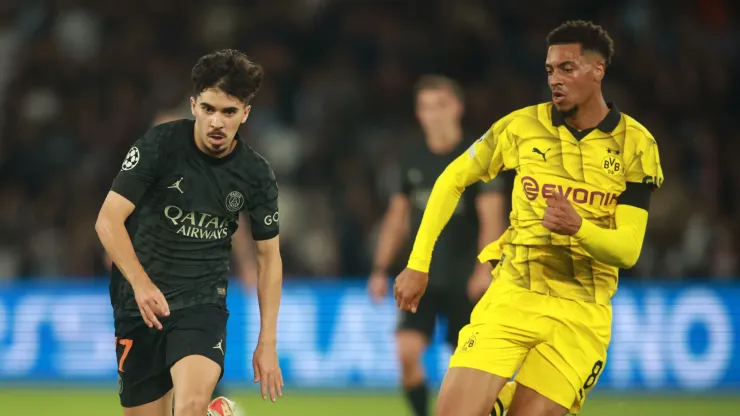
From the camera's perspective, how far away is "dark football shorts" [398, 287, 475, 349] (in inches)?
321

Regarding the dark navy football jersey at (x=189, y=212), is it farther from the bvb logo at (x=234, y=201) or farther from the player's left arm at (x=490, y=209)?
the player's left arm at (x=490, y=209)

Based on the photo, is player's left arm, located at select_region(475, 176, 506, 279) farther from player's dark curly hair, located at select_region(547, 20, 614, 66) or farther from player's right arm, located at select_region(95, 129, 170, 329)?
player's right arm, located at select_region(95, 129, 170, 329)

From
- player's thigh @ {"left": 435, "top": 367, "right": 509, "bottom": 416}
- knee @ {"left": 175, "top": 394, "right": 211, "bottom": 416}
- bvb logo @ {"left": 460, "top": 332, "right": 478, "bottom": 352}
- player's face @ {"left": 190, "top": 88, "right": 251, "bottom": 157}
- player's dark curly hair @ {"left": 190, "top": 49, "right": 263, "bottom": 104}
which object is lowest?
knee @ {"left": 175, "top": 394, "right": 211, "bottom": 416}

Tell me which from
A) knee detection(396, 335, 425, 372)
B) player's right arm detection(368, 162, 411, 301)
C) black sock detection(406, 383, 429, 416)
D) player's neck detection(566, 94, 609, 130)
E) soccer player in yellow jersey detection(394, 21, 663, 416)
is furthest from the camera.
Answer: player's right arm detection(368, 162, 411, 301)

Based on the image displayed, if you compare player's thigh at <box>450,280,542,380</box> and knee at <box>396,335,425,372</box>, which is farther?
knee at <box>396,335,425,372</box>

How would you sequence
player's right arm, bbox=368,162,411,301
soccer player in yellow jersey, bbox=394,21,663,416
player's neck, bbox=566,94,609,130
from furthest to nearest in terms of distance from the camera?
player's right arm, bbox=368,162,411,301
player's neck, bbox=566,94,609,130
soccer player in yellow jersey, bbox=394,21,663,416

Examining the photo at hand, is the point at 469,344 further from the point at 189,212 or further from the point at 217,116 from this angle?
the point at 217,116

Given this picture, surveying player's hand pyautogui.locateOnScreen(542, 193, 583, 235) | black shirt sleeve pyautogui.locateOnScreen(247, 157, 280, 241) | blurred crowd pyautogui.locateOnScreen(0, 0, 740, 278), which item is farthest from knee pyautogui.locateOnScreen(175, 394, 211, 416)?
blurred crowd pyautogui.locateOnScreen(0, 0, 740, 278)

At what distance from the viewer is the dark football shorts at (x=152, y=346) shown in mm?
5547

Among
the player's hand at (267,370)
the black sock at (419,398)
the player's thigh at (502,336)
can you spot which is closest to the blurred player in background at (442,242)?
the black sock at (419,398)

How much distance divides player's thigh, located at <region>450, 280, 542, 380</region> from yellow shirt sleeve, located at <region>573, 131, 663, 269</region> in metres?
0.46

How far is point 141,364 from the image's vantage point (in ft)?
18.5

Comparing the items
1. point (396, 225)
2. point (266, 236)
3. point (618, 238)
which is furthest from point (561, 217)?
point (396, 225)

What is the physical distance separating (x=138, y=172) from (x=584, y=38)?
203 centimetres
